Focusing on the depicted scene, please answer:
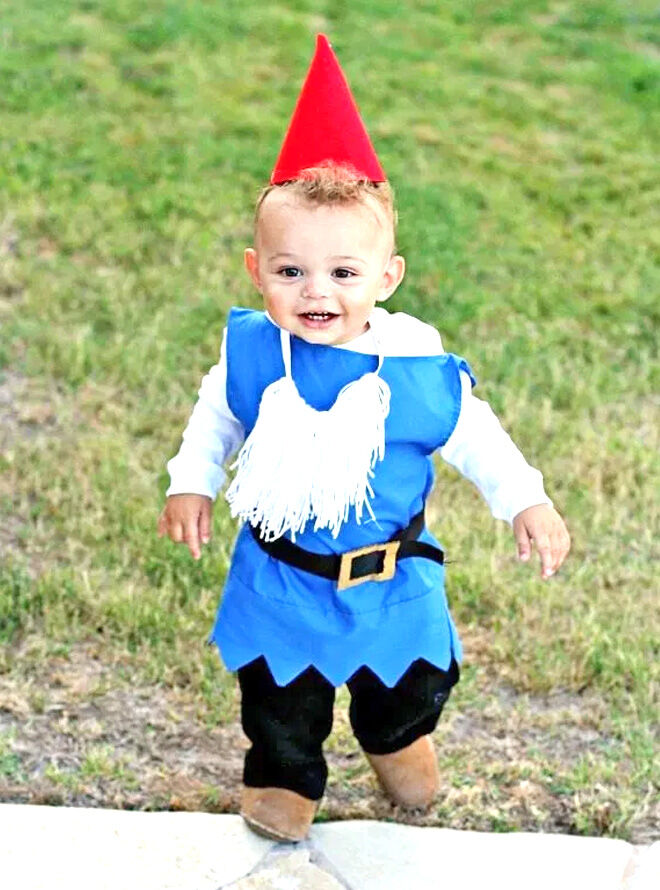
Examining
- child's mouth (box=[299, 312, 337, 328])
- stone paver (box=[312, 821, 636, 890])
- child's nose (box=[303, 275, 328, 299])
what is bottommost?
stone paver (box=[312, 821, 636, 890])

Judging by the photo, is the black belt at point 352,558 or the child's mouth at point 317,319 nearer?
the child's mouth at point 317,319

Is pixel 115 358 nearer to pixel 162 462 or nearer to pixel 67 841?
pixel 162 462

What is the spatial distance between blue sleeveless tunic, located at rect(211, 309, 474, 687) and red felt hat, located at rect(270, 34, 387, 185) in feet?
0.94

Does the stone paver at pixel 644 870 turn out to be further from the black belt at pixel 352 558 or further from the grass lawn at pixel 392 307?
the black belt at pixel 352 558

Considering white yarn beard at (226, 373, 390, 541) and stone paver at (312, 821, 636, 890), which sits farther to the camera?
stone paver at (312, 821, 636, 890)

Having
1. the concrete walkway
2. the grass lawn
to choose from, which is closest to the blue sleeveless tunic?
the concrete walkway

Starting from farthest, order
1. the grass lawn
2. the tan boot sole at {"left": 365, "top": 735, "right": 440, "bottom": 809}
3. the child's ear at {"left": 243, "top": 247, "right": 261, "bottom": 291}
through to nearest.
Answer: the grass lawn → the tan boot sole at {"left": 365, "top": 735, "right": 440, "bottom": 809} → the child's ear at {"left": 243, "top": 247, "right": 261, "bottom": 291}

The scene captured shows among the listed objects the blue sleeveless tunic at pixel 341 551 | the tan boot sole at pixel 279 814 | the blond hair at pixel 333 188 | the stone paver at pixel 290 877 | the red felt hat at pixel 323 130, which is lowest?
the stone paver at pixel 290 877

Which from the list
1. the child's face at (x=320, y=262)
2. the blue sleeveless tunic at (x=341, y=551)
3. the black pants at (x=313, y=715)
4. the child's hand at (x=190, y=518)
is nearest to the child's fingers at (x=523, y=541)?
the blue sleeveless tunic at (x=341, y=551)

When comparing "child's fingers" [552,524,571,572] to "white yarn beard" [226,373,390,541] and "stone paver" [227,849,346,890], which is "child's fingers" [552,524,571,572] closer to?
"white yarn beard" [226,373,390,541]

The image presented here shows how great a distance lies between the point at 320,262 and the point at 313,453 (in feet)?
1.05

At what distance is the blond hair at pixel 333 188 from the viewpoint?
238cm

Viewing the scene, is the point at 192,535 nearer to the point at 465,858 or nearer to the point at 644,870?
the point at 465,858

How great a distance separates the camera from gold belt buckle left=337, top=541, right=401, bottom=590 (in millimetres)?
2561
